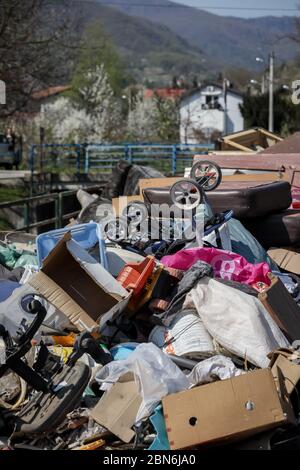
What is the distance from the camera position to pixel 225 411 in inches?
169

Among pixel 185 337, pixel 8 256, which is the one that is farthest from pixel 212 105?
pixel 185 337

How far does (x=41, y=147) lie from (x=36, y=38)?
659 centimetres

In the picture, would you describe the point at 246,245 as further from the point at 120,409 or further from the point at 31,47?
the point at 31,47

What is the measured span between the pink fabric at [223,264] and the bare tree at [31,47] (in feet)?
48.3

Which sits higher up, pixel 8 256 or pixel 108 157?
pixel 108 157

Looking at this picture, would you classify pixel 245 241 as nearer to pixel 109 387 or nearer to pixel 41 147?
pixel 109 387

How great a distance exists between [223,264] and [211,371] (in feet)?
5.67

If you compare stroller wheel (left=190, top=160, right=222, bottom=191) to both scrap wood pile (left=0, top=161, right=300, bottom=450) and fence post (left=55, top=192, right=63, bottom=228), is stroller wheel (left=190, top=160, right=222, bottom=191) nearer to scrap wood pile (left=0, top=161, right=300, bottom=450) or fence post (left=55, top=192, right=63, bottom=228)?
scrap wood pile (left=0, top=161, right=300, bottom=450)

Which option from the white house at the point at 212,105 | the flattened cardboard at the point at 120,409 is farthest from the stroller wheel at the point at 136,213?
the white house at the point at 212,105

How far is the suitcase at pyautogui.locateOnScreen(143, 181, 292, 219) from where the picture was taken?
8.20 metres

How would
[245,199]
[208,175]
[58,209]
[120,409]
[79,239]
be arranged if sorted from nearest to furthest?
[120,409]
[79,239]
[245,199]
[208,175]
[58,209]

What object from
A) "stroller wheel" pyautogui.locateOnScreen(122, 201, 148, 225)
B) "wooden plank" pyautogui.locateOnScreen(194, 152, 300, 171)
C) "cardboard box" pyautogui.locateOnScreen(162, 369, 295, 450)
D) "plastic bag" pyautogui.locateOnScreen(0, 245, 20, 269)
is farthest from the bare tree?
"cardboard box" pyautogui.locateOnScreen(162, 369, 295, 450)

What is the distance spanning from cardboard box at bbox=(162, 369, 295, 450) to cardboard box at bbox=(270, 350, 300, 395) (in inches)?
9.5

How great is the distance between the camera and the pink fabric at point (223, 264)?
6.30m
